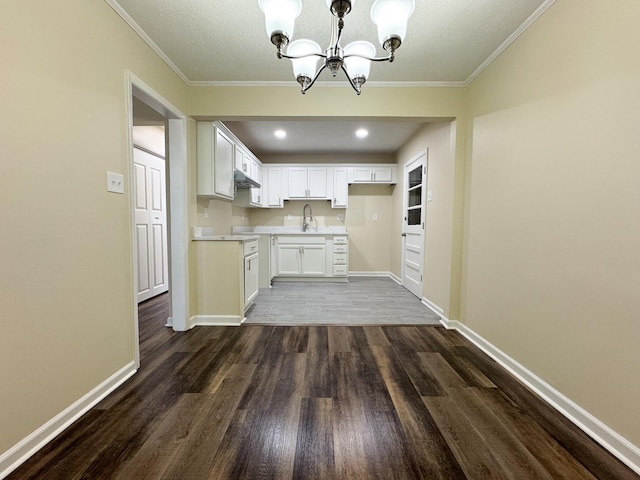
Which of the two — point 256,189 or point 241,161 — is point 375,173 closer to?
point 256,189

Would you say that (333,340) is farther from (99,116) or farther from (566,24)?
(566,24)

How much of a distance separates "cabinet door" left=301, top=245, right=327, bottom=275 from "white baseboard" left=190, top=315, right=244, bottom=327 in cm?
203

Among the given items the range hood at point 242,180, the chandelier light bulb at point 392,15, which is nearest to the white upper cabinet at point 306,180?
the range hood at point 242,180

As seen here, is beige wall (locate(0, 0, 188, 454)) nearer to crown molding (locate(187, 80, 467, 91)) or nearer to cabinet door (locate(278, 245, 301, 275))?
crown molding (locate(187, 80, 467, 91))

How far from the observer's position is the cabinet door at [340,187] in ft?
16.0

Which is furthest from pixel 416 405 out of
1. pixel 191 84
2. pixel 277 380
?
pixel 191 84

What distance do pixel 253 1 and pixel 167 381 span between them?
2.54m

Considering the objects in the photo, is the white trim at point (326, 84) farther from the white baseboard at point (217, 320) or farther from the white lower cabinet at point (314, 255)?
the white lower cabinet at point (314, 255)

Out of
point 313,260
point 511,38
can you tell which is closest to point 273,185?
point 313,260

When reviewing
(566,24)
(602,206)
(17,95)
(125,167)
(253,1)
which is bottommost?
(602,206)

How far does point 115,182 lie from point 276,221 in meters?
3.63

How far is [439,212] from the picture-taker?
2.95 meters

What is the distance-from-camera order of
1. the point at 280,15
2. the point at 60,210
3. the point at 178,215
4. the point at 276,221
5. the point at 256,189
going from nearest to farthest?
the point at 280,15, the point at 60,210, the point at 178,215, the point at 256,189, the point at 276,221

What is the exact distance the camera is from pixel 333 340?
2.34 meters
